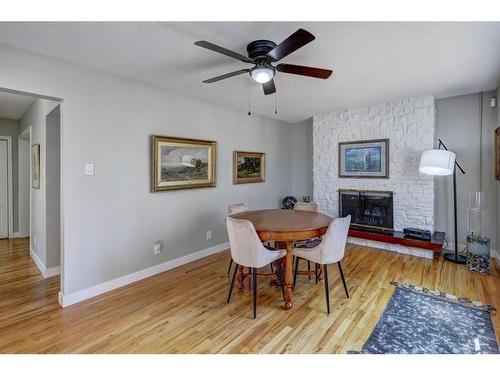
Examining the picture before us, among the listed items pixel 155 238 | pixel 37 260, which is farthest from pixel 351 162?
pixel 37 260

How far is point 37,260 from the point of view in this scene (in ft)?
11.4

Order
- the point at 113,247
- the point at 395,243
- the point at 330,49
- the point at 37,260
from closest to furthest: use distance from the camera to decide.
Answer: the point at 330,49 < the point at 113,247 < the point at 37,260 < the point at 395,243

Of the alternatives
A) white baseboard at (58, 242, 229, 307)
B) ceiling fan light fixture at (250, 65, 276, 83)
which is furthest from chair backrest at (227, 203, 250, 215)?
ceiling fan light fixture at (250, 65, 276, 83)

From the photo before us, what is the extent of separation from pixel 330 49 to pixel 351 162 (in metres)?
2.65

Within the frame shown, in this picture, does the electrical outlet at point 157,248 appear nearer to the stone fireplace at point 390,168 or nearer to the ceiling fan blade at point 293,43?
the ceiling fan blade at point 293,43

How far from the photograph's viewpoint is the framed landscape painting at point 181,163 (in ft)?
10.2

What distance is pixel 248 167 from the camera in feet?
14.7

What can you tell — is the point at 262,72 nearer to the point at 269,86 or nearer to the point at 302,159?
the point at 269,86

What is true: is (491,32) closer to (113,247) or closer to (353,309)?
(353,309)

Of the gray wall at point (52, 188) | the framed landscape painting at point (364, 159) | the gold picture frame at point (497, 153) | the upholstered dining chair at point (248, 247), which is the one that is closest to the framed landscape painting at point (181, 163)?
the gray wall at point (52, 188)

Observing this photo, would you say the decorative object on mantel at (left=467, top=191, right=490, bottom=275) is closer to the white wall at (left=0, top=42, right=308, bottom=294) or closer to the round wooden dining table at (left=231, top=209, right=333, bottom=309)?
the round wooden dining table at (left=231, top=209, right=333, bottom=309)

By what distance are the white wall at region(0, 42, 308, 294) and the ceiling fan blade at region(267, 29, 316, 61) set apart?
1.81 metres

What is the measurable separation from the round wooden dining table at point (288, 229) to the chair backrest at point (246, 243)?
112 mm
